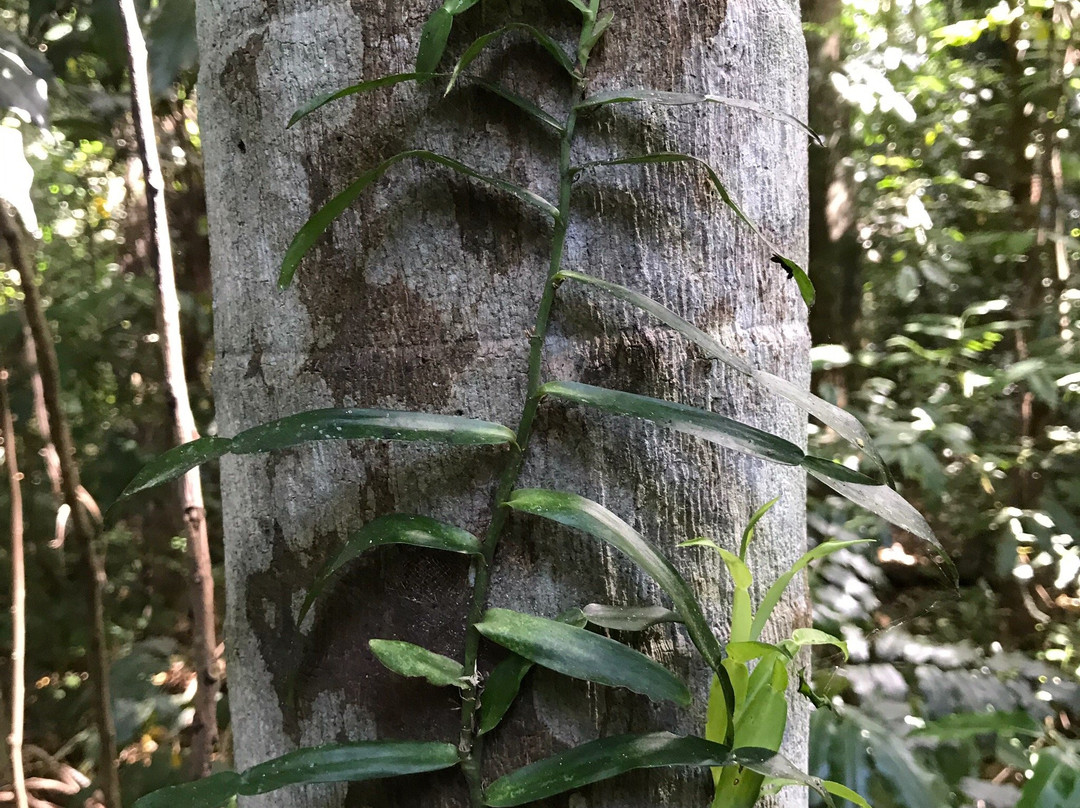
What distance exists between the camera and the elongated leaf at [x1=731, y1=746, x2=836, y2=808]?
14.2 inches

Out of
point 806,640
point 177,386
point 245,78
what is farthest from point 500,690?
point 177,386

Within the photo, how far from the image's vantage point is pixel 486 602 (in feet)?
1.37

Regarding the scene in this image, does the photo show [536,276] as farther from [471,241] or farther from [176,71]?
[176,71]

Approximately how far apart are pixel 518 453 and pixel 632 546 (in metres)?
0.09

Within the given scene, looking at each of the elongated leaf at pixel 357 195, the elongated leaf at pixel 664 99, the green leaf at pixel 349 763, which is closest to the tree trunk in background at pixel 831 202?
the elongated leaf at pixel 664 99

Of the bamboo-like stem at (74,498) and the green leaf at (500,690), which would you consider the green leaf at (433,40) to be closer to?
the green leaf at (500,690)

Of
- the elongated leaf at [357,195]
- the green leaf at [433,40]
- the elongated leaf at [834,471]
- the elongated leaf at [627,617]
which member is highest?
the green leaf at [433,40]

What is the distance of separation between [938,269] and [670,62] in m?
2.05

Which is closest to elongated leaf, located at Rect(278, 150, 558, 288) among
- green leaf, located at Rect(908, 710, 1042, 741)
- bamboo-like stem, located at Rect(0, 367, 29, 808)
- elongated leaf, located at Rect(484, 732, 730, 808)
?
elongated leaf, located at Rect(484, 732, 730, 808)

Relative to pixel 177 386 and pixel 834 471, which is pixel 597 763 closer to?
pixel 834 471

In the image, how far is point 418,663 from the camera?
0.39 metres

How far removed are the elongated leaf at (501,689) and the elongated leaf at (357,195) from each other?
27 centimetres

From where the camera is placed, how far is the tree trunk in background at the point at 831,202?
6.70 ft

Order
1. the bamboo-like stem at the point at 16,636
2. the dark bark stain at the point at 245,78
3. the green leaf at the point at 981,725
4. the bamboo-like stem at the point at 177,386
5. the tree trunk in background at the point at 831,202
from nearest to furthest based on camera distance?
the dark bark stain at the point at 245,78
the bamboo-like stem at the point at 177,386
the green leaf at the point at 981,725
the bamboo-like stem at the point at 16,636
the tree trunk in background at the point at 831,202
